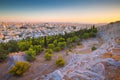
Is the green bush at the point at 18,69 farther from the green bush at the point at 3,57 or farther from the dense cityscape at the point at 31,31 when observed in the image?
the dense cityscape at the point at 31,31

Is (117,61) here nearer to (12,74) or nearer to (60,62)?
(60,62)

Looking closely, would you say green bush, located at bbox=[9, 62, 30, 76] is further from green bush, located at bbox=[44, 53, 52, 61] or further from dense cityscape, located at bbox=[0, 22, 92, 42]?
dense cityscape, located at bbox=[0, 22, 92, 42]

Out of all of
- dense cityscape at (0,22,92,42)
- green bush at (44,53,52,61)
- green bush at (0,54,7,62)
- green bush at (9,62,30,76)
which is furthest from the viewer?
dense cityscape at (0,22,92,42)

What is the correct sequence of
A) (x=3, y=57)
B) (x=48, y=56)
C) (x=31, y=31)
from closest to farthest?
(x=48, y=56) < (x=3, y=57) < (x=31, y=31)

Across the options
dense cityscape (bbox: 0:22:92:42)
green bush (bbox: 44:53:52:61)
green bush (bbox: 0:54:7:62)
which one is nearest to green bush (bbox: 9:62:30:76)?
green bush (bbox: 44:53:52:61)

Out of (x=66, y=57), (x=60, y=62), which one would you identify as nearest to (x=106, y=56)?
(x=60, y=62)

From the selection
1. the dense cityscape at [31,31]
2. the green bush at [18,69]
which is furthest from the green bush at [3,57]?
the dense cityscape at [31,31]

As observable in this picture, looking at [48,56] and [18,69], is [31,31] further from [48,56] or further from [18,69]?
[18,69]

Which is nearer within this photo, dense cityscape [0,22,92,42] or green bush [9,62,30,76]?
green bush [9,62,30,76]

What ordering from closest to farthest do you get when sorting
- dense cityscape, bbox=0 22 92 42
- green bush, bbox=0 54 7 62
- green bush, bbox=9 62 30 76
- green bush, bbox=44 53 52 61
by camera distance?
green bush, bbox=9 62 30 76 < green bush, bbox=44 53 52 61 < green bush, bbox=0 54 7 62 < dense cityscape, bbox=0 22 92 42

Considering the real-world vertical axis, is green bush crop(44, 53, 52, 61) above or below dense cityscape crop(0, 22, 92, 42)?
above

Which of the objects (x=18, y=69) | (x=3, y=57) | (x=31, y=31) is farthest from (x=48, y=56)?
(x=31, y=31)
